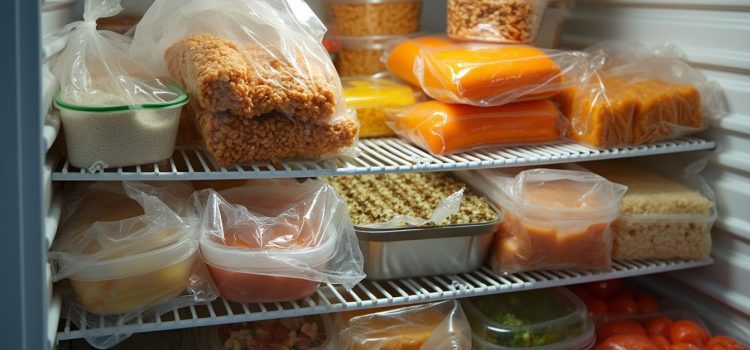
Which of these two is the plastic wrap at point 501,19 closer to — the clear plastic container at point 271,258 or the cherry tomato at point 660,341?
the clear plastic container at point 271,258

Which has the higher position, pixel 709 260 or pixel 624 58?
pixel 624 58

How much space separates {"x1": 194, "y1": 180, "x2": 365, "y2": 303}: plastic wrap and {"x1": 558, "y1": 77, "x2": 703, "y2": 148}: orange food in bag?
2.06 ft

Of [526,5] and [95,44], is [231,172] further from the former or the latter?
[526,5]

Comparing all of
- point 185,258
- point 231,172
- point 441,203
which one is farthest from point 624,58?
point 185,258

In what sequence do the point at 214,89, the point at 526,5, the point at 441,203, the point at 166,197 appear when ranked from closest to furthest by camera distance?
the point at 214,89, the point at 166,197, the point at 441,203, the point at 526,5

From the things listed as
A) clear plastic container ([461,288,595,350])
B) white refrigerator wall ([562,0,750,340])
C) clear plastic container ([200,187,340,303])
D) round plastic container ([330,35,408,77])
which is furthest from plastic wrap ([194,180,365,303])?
white refrigerator wall ([562,0,750,340])

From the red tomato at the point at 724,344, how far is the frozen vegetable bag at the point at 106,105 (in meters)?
1.32

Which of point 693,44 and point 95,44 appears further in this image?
point 693,44

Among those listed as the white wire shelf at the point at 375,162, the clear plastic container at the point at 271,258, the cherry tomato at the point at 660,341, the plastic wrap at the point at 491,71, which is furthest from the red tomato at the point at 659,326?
the clear plastic container at the point at 271,258

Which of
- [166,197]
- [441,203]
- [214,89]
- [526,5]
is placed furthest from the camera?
[526,5]

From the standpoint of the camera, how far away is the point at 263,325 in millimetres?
1646

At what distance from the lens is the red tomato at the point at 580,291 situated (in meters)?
1.96

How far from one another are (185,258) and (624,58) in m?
1.20

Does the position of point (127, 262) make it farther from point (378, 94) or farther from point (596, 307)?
point (596, 307)
